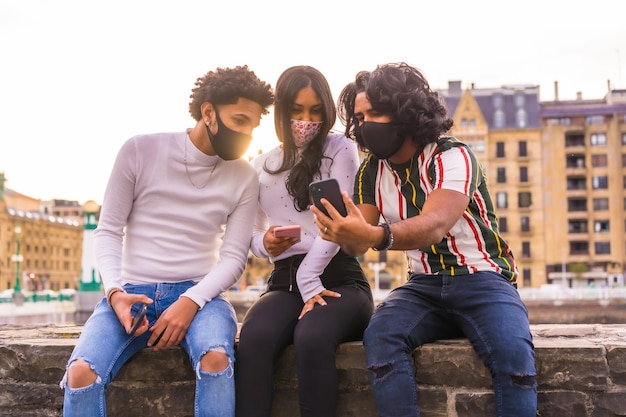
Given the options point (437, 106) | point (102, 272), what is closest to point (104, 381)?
point (102, 272)

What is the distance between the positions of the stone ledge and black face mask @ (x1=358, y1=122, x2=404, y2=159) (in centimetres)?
84

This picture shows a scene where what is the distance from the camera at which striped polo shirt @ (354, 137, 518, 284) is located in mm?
2961

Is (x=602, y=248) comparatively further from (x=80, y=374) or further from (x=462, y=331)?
(x=80, y=374)

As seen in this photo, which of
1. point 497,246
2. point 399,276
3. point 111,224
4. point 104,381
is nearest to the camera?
point 104,381

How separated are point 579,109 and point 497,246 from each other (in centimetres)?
5403

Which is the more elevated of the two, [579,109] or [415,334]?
[579,109]

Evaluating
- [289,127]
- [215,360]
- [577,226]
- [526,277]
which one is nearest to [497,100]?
[577,226]

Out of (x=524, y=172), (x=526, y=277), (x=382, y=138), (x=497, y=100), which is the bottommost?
(x=526, y=277)

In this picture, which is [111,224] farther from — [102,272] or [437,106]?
[437,106]

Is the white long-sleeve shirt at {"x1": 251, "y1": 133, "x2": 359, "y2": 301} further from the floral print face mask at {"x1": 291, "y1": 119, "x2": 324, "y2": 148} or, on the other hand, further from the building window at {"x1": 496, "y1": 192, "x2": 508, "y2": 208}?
the building window at {"x1": 496, "y1": 192, "x2": 508, "y2": 208}

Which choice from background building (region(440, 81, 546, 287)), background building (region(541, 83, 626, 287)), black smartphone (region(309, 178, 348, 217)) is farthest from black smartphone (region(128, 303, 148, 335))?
background building (region(541, 83, 626, 287))

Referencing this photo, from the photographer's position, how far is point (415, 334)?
2.94 meters

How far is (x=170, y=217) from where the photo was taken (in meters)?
3.31

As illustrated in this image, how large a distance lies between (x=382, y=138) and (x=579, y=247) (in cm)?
5371
